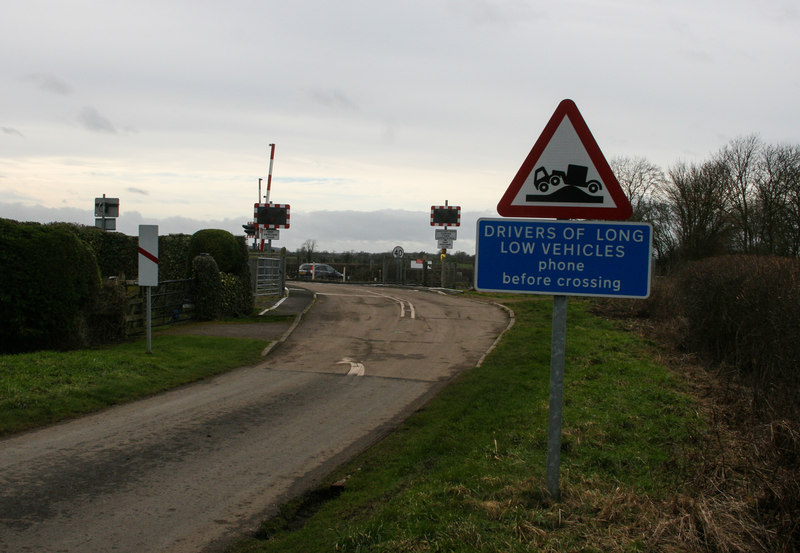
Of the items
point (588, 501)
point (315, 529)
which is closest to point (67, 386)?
point (315, 529)

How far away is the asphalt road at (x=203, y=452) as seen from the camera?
5262 millimetres

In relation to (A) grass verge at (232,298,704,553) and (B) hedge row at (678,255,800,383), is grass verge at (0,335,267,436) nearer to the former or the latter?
(A) grass verge at (232,298,704,553)

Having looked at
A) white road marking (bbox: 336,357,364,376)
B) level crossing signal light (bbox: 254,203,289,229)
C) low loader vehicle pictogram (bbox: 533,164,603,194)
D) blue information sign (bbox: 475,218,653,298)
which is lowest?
white road marking (bbox: 336,357,364,376)

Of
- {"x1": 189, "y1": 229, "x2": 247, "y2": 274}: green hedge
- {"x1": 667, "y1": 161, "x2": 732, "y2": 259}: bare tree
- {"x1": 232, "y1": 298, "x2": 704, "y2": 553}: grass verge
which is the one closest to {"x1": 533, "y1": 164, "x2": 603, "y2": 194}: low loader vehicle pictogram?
{"x1": 232, "y1": 298, "x2": 704, "y2": 553}: grass verge

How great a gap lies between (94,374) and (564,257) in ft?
27.2

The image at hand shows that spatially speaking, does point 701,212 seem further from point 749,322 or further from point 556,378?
point 556,378

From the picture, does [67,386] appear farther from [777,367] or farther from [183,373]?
[777,367]

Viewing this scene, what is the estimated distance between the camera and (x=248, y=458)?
285 inches

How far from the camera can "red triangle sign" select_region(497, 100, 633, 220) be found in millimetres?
4570

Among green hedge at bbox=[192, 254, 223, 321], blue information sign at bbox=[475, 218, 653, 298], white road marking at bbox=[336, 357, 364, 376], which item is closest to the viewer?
blue information sign at bbox=[475, 218, 653, 298]

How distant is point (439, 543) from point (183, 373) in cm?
835

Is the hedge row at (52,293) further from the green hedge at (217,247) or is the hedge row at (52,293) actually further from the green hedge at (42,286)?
the green hedge at (217,247)

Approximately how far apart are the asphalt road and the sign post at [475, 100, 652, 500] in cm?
277

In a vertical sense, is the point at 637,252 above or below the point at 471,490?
above
